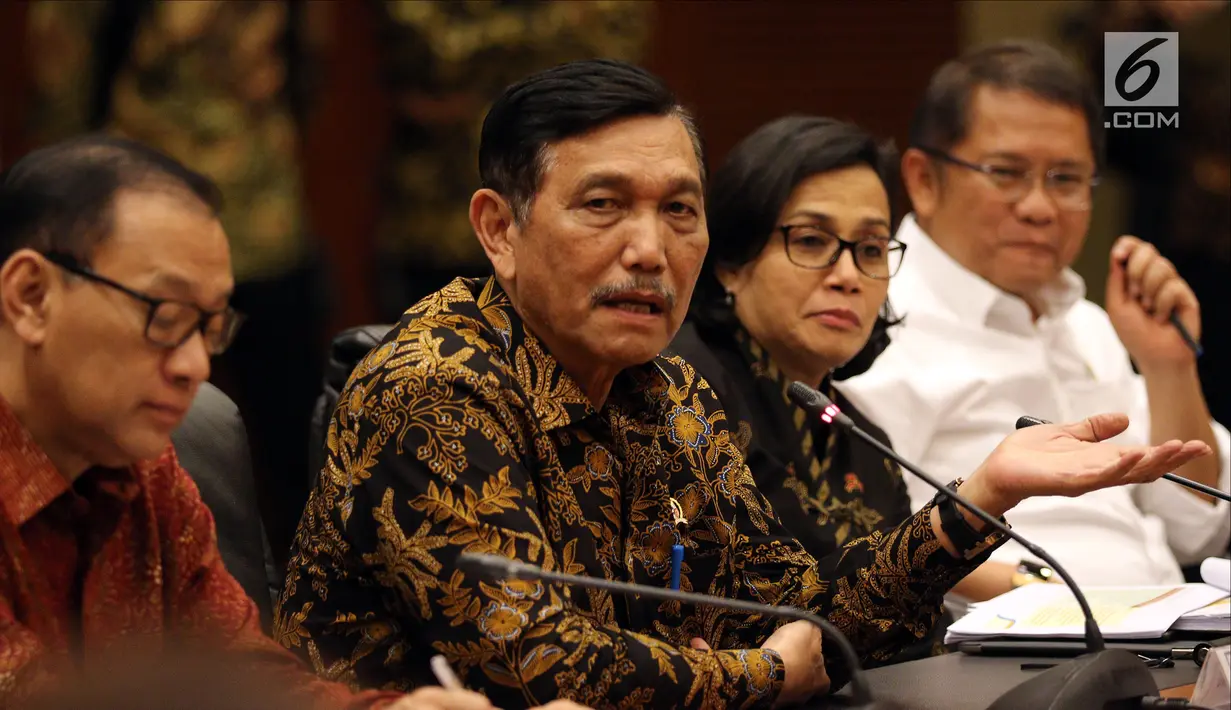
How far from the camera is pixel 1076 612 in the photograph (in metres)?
2.13

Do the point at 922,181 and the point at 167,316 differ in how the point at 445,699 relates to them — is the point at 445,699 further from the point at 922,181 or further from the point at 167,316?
the point at 922,181

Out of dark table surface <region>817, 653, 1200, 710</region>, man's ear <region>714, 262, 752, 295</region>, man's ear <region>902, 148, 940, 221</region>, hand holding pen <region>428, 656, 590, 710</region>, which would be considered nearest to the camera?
hand holding pen <region>428, 656, 590, 710</region>

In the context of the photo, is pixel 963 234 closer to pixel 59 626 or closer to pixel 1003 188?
pixel 1003 188

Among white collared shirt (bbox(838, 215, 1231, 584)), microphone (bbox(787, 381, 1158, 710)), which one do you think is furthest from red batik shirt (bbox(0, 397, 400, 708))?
white collared shirt (bbox(838, 215, 1231, 584))

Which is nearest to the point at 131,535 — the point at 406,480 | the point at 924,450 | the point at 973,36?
the point at 406,480

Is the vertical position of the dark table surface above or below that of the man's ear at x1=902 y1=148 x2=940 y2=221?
below

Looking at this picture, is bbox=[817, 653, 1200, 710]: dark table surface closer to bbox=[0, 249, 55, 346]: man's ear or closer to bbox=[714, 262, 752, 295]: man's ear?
bbox=[714, 262, 752, 295]: man's ear

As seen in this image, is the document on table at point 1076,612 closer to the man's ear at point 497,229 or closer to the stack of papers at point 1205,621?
the stack of papers at point 1205,621

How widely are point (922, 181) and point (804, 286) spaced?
2.83 ft

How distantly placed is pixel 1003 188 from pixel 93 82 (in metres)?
2.39

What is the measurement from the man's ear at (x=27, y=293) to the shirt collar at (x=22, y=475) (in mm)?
74

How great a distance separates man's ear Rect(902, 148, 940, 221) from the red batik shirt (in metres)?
1.97

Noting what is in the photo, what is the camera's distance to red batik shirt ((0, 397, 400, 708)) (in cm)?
145

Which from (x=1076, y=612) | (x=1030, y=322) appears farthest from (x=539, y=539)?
(x=1030, y=322)
